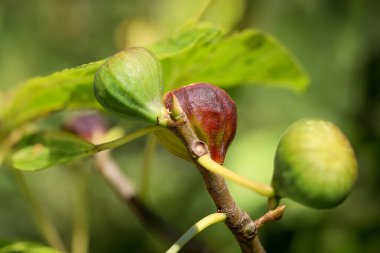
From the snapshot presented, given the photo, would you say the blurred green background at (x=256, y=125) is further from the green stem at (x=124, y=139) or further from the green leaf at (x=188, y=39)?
the green stem at (x=124, y=139)

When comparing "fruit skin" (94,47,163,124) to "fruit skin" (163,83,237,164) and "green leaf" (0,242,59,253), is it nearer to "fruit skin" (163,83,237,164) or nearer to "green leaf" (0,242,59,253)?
"fruit skin" (163,83,237,164)

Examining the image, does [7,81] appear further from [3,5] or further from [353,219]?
[353,219]

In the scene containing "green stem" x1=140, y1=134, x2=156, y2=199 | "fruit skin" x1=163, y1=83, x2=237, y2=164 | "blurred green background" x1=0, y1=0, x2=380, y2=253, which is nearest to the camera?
"fruit skin" x1=163, y1=83, x2=237, y2=164

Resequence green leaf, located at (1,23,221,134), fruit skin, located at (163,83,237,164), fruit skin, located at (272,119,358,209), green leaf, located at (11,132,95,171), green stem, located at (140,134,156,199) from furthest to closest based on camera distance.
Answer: green stem, located at (140,134,156,199), green leaf, located at (1,23,221,134), green leaf, located at (11,132,95,171), fruit skin, located at (163,83,237,164), fruit skin, located at (272,119,358,209)

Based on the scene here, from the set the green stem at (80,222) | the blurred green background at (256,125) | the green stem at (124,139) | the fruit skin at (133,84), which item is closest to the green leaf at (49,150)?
the green stem at (124,139)

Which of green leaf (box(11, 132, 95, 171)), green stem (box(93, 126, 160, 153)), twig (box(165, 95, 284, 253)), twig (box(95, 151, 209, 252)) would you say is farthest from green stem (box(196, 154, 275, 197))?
twig (box(95, 151, 209, 252))

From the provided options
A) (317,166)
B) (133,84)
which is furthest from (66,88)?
(317,166)
